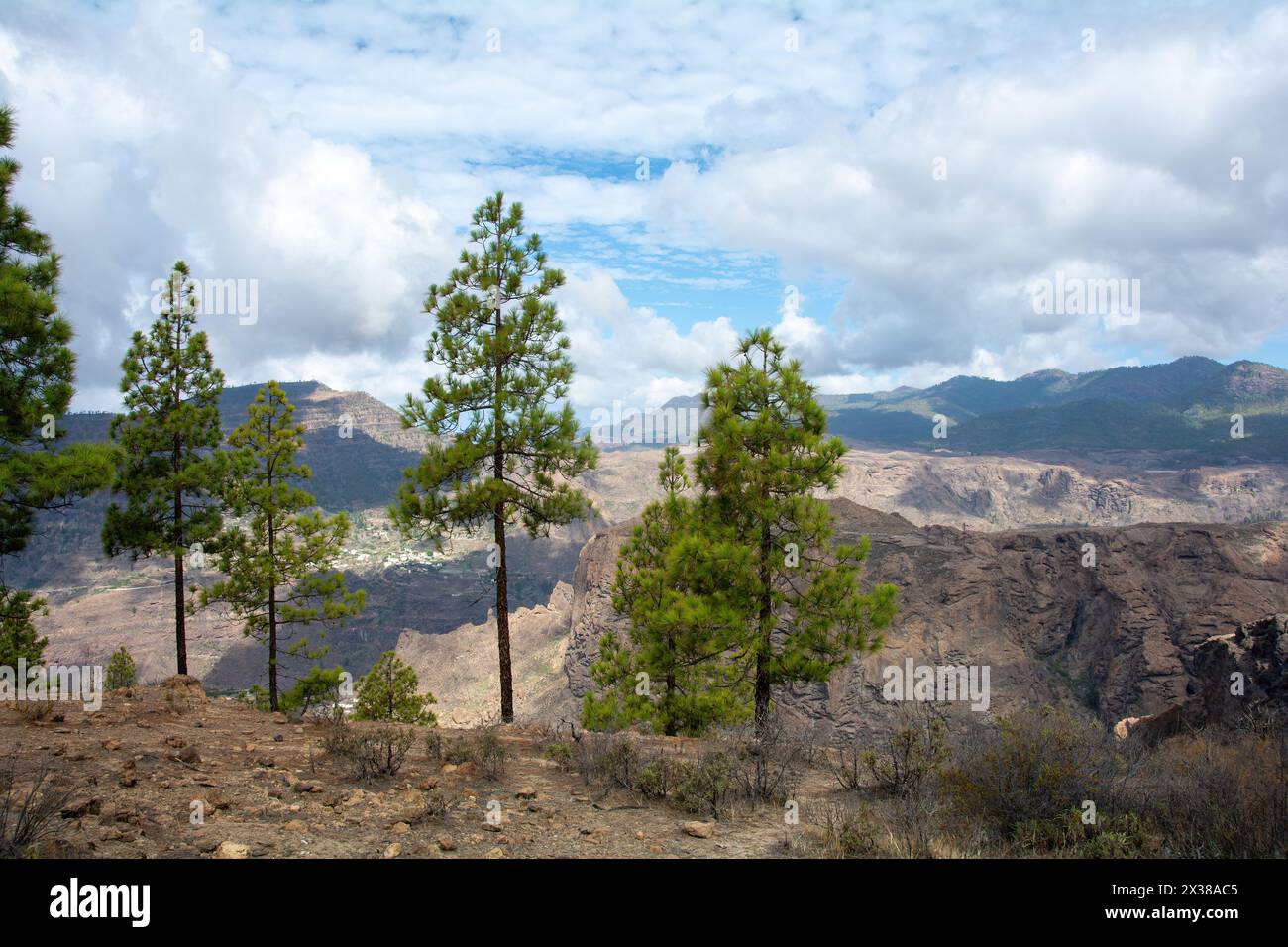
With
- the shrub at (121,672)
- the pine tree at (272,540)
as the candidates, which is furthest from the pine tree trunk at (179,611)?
the shrub at (121,672)

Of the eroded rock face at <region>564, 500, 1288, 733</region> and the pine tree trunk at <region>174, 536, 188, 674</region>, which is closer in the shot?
the pine tree trunk at <region>174, 536, 188, 674</region>

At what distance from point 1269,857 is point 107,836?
1006 cm

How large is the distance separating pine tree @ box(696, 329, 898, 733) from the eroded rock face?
58659 mm

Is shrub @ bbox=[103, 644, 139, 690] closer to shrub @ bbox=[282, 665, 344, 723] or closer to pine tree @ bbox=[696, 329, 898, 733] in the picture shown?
shrub @ bbox=[282, 665, 344, 723]

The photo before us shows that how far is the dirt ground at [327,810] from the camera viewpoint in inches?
270

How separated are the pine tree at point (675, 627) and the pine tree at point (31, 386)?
1005 cm

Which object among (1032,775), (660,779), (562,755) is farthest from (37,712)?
(1032,775)

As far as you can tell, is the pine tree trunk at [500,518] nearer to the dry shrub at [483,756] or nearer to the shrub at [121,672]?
the dry shrub at [483,756]

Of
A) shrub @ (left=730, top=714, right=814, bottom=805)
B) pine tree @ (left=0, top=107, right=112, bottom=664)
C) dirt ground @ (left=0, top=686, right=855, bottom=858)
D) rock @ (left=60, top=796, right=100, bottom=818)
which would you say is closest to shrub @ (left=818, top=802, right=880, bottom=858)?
dirt ground @ (left=0, top=686, right=855, bottom=858)

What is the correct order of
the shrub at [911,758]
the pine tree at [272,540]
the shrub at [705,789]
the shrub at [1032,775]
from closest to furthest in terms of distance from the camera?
the shrub at [1032,775], the shrub at [705,789], the shrub at [911,758], the pine tree at [272,540]

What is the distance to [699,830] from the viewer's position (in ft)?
25.9

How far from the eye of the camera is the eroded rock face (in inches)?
3091

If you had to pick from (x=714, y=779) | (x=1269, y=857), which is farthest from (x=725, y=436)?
(x=1269, y=857)
